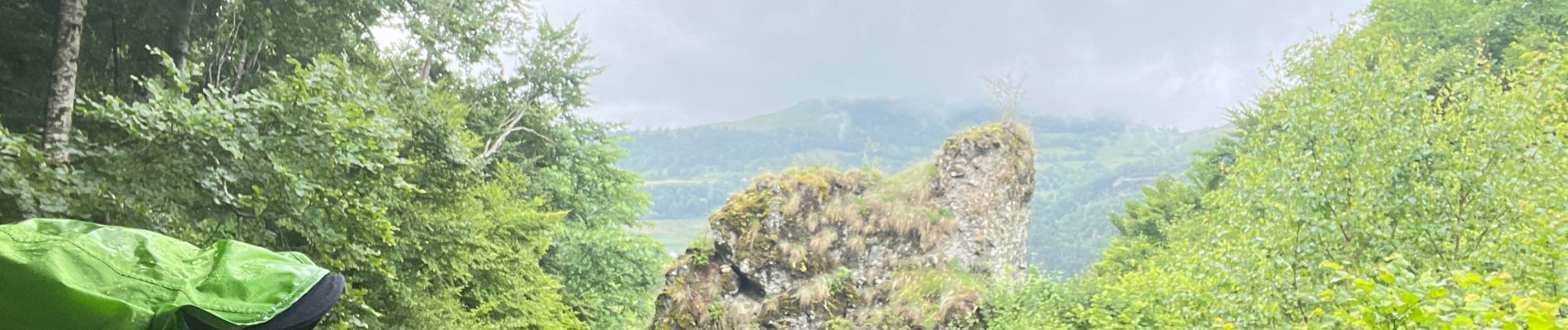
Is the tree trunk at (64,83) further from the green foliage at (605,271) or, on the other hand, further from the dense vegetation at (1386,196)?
Answer: the green foliage at (605,271)

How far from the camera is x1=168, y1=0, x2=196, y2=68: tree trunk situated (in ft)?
26.3

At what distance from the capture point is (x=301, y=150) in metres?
5.89

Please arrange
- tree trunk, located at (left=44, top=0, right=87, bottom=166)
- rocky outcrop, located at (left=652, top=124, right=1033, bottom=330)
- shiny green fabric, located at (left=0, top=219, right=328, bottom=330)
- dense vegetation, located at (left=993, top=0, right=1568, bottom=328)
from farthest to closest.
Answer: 1. rocky outcrop, located at (left=652, top=124, right=1033, bottom=330)
2. dense vegetation, located at (left=993, top=0, right=1568, bottom=328)
3. tree trunk, located at (left=44, top=0, right=87, bottom=166)
4. shiny green fabric, located at (left=0, top=219, right=328, bottom=330)

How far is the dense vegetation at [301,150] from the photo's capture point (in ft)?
16.6

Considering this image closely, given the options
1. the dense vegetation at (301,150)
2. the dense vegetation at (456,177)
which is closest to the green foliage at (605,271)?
the dense vegetation at (301,150)

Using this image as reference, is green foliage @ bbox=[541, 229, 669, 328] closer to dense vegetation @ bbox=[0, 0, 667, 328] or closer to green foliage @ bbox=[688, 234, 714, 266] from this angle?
dense vegetation @ bbox=[0, 0, 667, 328]

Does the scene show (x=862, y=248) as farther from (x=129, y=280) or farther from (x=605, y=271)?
(x=129, y=280)

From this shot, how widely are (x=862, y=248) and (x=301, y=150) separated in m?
11.3

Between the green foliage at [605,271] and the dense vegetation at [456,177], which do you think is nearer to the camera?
the dense vegetation at [456,177]

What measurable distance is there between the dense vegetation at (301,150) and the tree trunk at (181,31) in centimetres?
2

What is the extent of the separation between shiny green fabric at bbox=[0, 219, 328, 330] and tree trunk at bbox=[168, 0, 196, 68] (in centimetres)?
824

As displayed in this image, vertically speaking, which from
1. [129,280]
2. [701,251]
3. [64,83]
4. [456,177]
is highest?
[64,83]

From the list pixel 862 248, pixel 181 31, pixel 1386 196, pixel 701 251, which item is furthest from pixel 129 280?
pixel 862 248

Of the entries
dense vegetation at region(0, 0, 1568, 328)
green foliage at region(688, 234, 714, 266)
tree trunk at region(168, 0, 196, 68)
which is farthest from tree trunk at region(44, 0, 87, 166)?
green foliage at region(688, 234, 714, 266)
